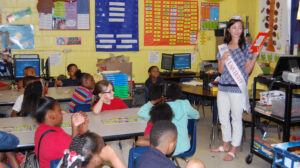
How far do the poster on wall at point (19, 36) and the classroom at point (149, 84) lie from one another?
17 mm

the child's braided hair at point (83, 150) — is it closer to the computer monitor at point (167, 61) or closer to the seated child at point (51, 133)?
the seated child at point (51, 133)

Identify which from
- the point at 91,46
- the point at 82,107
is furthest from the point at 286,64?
the point at 91,46

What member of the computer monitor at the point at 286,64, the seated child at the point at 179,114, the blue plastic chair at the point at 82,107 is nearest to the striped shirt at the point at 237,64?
the computer monitor at the point at 286,64

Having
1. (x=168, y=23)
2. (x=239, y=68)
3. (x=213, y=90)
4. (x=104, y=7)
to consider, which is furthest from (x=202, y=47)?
(x=239, y=68)

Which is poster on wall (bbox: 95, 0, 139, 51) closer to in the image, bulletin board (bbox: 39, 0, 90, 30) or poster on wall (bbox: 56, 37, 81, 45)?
bulletin board (bbox: 39, 0, 90, 30)

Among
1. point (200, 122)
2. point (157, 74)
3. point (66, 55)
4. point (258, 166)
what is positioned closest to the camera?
point (258, 166)

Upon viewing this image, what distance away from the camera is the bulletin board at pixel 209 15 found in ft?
23.8

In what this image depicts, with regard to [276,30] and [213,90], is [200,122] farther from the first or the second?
[276,30]

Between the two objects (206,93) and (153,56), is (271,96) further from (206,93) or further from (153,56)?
(153,56)

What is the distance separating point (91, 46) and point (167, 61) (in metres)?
1.54

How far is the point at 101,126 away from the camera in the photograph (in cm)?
288

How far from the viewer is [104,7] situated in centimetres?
649

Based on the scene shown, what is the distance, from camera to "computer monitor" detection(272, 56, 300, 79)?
3.36 m

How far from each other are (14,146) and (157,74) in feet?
12.4
